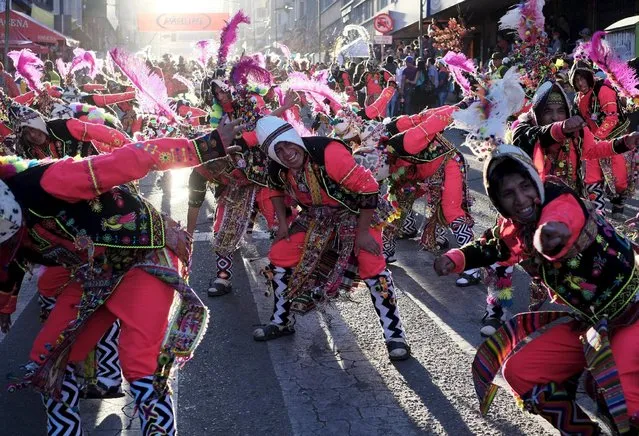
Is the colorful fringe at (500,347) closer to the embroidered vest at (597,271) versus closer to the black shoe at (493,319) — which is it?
the embroidered vest at (597,271)

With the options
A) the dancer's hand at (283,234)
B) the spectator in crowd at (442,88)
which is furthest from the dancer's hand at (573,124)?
the spectator in crowd at (442,88)

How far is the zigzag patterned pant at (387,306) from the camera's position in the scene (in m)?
5.47

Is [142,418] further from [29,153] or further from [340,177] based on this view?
[29,153]

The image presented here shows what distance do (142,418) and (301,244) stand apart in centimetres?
217

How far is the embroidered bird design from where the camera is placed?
381 centimetres

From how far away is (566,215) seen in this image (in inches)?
134

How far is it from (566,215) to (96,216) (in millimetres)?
2015

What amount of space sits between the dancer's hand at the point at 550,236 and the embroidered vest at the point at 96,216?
1.72m

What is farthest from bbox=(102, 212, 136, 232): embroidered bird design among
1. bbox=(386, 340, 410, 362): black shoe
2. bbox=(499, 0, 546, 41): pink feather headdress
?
bbox=(499, 0, 546, 41): pink feather headdress

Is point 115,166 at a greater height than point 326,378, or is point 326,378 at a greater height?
point 115,166

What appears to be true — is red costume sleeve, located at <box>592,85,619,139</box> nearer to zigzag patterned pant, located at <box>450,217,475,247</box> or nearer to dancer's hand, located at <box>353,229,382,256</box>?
zigzag patterned pant, located at <box>450,217,475,247</box>

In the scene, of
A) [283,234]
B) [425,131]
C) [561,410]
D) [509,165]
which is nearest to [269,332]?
[283,234]

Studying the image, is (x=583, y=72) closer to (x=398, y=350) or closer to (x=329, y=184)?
(x=329, y=184)

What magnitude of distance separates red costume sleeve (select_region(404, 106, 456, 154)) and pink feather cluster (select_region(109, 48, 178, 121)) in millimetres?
2619
